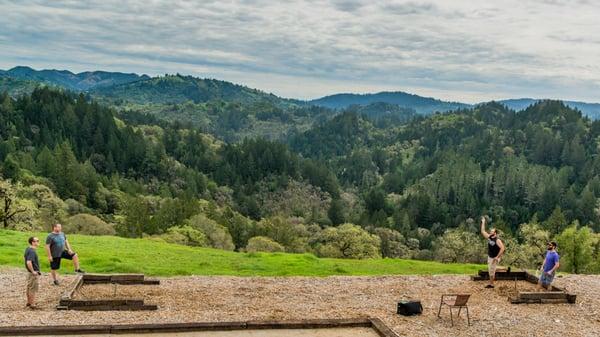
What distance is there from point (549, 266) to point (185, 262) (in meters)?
20.6

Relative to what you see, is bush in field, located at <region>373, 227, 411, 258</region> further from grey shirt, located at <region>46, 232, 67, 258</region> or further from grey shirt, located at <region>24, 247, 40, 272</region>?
grey shirt, located at <region>24, 247, 40, 272</region>

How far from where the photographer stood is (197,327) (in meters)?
19.2

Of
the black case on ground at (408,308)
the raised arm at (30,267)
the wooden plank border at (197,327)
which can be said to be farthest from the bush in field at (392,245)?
the raised arm at (30,267)

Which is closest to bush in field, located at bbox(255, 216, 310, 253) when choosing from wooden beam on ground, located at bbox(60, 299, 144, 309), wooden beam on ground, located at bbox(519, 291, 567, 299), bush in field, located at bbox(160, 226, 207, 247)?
bush in field, located at bbox(160, 226, 207, 247)

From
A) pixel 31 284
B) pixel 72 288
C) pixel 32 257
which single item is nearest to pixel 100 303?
pixel 72 288

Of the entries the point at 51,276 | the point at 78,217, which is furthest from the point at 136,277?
the point at 78,217

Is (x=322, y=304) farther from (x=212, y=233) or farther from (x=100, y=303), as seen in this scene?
(x=212, y=233)

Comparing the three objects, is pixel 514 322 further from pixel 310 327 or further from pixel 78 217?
pixel 78 217

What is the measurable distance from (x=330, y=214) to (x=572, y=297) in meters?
141

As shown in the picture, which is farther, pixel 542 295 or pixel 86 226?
pixel 86 226

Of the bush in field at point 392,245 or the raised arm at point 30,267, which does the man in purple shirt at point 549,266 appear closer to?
the raised arm at point 30,267

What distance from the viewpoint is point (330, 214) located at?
547 feet

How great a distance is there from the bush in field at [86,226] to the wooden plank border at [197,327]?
71535mm

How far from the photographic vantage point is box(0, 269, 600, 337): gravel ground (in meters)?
20.6
